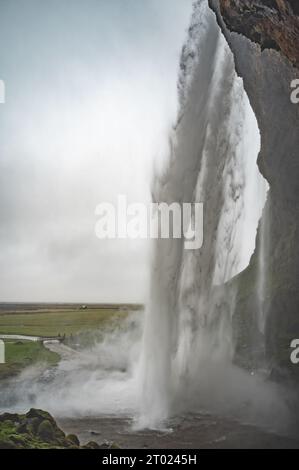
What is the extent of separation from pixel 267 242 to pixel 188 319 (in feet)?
16.3

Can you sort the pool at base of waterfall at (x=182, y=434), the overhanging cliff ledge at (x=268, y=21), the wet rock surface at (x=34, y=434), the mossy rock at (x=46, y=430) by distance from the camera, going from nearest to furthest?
1. the overhanging cliff ledge at (x=268, y=21)
2. the wet rock surface at (x=34, y=434)
3. the pool at base of waterfall at (x=182, y=434)
4. the mossy rock at (x=46, y=430)

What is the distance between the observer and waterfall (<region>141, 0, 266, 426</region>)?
13656mm

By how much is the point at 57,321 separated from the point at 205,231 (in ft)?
21.3

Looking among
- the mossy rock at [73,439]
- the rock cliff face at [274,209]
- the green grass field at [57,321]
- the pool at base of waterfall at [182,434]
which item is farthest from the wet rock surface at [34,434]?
the rock cliff face at [274,209]

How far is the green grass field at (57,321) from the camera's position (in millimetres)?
15117

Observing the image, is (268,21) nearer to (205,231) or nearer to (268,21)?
(268,21)

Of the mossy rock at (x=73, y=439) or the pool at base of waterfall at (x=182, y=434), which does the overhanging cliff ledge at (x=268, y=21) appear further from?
the mossy rock at (x=73, y=439)

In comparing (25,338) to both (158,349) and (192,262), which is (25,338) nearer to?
(158,349)

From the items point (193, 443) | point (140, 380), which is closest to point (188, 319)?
point (140, 380)

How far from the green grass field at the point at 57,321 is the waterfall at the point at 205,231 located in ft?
11.2

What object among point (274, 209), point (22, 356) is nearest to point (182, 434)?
point (22, 356)

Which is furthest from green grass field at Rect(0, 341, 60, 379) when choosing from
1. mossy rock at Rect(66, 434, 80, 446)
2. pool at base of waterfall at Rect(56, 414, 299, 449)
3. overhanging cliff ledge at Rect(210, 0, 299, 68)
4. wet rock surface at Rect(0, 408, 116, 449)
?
overhanging cliff ledge at Rect(210, 0, 299, 68)

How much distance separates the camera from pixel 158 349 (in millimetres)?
13750

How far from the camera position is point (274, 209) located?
16.2 metres
